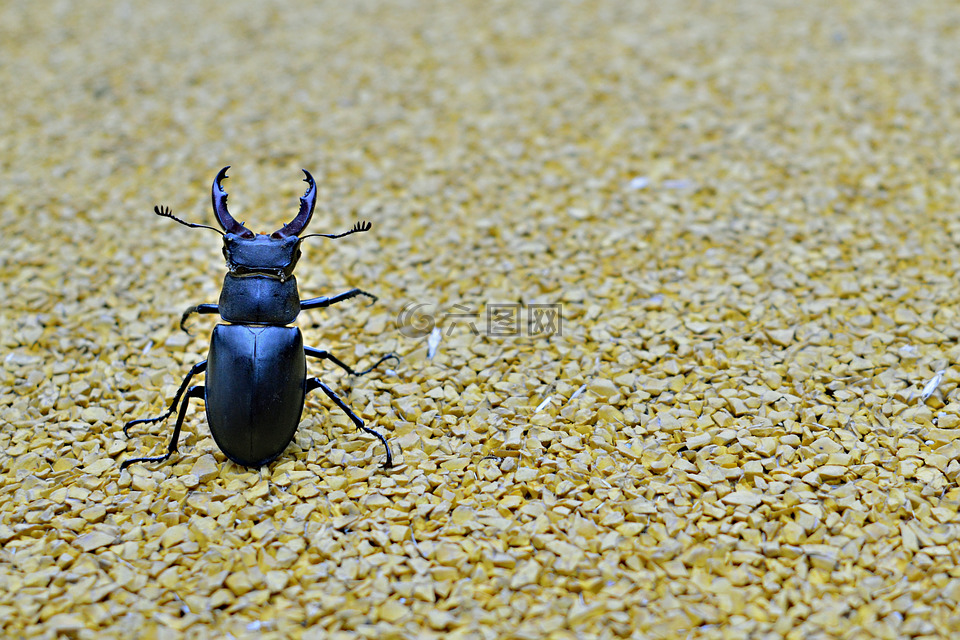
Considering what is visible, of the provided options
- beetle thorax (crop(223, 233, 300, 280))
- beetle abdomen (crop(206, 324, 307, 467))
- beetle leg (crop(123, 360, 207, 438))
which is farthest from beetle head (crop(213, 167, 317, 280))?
beetle leg (crop(123, 360, 207, 438))

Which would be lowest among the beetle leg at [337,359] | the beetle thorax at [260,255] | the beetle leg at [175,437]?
the beetle leg at [175,437]

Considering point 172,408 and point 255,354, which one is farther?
point 172,408

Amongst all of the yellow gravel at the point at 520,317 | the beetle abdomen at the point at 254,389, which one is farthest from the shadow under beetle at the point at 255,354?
the yellow gravel at the point at 520,317

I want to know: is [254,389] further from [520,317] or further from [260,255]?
[520,317]

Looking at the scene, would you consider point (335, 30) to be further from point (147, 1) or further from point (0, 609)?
point (0, 609)

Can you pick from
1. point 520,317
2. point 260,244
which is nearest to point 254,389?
point 260,244

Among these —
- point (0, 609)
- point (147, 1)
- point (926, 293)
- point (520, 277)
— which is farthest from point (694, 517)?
point (147, 1)

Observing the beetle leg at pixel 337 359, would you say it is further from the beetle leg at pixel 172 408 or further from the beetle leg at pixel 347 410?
the beetle leg at pixel 172 408
